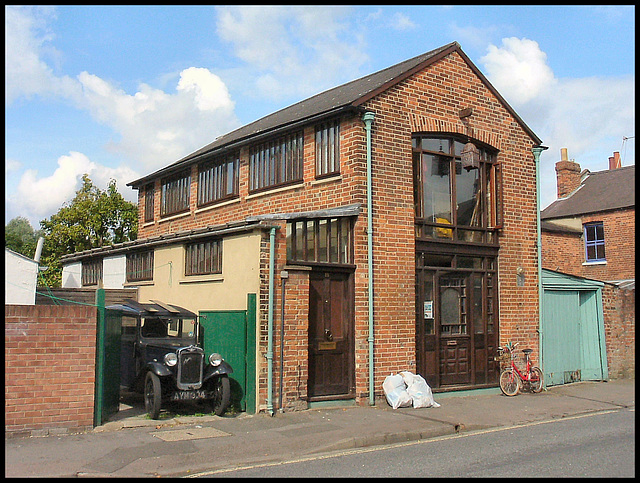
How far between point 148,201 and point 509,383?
43.6ft

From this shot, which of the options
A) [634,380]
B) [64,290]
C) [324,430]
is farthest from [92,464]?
[634,380]

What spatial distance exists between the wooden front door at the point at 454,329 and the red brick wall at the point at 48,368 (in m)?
7.41

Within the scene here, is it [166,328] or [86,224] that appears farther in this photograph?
[86,224]

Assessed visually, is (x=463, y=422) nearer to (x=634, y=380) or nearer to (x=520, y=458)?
(x=520, y=458)

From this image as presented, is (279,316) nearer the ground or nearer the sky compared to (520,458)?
nearer the sky

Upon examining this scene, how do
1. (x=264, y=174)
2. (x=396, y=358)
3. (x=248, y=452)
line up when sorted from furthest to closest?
(x=264, y=174) → (x=396, y=358) → (x=248, y=452)

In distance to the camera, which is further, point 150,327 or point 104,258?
point 104,258

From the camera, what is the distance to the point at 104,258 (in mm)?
19031

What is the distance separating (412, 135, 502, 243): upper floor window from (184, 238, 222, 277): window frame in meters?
4.28

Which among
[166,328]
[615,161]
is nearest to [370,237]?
[166,328]

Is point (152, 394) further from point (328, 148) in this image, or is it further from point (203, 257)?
point (328, 148)

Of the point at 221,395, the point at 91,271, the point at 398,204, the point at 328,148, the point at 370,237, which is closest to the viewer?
the point at 221,395

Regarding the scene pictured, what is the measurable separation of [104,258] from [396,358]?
33.3ft

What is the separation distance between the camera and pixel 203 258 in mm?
13992
